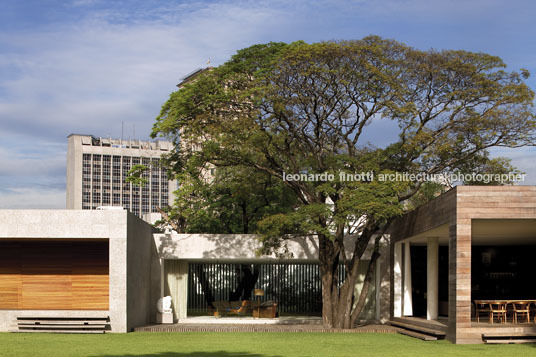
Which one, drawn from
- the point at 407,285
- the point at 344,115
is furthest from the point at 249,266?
the point at 344,115

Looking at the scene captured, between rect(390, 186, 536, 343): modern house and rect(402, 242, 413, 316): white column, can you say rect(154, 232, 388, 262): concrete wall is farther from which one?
rect(390, 186, 536, 343): modern house

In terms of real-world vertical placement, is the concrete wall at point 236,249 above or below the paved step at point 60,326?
above

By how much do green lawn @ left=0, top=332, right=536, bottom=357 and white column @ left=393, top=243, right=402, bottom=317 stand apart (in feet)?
10.2

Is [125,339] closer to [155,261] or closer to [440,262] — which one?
[155,261]

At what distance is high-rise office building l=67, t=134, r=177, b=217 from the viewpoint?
13012 centimetres

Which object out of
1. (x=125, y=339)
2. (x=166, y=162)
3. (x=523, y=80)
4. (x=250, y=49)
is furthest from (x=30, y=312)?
(x=523, y=80)

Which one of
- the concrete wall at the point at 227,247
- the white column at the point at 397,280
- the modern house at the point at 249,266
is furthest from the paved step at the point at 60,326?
the white column at the point at 397,280

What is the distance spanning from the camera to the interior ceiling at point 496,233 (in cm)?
1628

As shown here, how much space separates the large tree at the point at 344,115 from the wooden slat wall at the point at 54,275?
13.9ft

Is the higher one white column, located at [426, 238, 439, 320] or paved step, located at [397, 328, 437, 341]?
white column, located at [426, 238, 439, 320]

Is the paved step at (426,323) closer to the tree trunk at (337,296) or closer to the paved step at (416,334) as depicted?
the paved step at (416,334)

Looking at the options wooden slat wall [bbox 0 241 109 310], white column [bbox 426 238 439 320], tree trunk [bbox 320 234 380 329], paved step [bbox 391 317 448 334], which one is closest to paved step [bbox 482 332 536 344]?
paved step [bbox 391 317 448 334]

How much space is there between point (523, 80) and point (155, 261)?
12685 mm

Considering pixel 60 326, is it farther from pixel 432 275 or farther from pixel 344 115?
pixel 432 275
